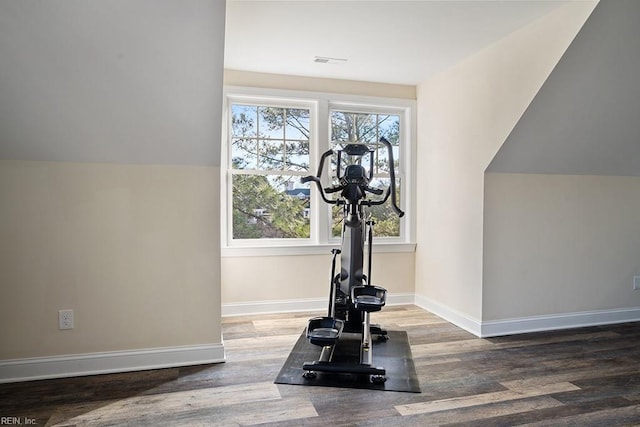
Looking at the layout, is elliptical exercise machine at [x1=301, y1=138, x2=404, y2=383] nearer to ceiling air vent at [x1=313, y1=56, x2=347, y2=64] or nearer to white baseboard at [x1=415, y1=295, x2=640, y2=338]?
white baseboard at [x1=415, y1=295, x2=640, y2=338]

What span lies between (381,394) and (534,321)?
6.23ft

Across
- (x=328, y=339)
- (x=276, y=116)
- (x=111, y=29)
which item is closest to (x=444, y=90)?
(x=276, y=116)

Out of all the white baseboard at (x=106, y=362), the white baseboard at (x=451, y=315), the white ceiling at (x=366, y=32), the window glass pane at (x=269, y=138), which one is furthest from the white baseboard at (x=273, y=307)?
the white ceiling at (x=366, y=32)

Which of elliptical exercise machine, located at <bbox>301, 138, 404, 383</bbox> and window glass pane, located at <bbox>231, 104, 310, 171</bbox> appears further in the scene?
window glass pane, located at <bbox>231, 104, 310, 171</bbox>

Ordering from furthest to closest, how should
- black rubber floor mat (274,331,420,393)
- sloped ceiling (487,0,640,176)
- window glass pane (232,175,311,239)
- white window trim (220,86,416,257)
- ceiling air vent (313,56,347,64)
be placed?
window glass pane (232,175,311,239)
white window trim (220,86,416,257)
ceiling air vent (313,56,347,64)
sloped ceiling (487,0,640,176)
black rubber floor mat (274,331,420,393)

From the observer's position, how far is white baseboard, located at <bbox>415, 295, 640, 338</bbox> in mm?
3539

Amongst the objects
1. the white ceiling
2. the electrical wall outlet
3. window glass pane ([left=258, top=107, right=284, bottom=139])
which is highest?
the white ceiling

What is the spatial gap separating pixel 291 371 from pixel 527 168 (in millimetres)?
2472

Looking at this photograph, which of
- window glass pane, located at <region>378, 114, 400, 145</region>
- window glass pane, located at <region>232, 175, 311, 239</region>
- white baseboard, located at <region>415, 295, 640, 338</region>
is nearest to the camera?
white baseboard, located at <region>415, 295, 640, 338</region>

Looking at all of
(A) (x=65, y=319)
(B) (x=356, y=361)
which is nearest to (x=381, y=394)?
(B) (x=356, y=361)

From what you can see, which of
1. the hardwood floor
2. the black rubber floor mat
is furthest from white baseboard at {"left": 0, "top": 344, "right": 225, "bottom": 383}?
the black rubber floor mat

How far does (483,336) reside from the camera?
3490mm

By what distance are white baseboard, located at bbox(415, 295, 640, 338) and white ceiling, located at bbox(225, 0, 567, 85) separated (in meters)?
2.23

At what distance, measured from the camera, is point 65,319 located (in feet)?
9.03
